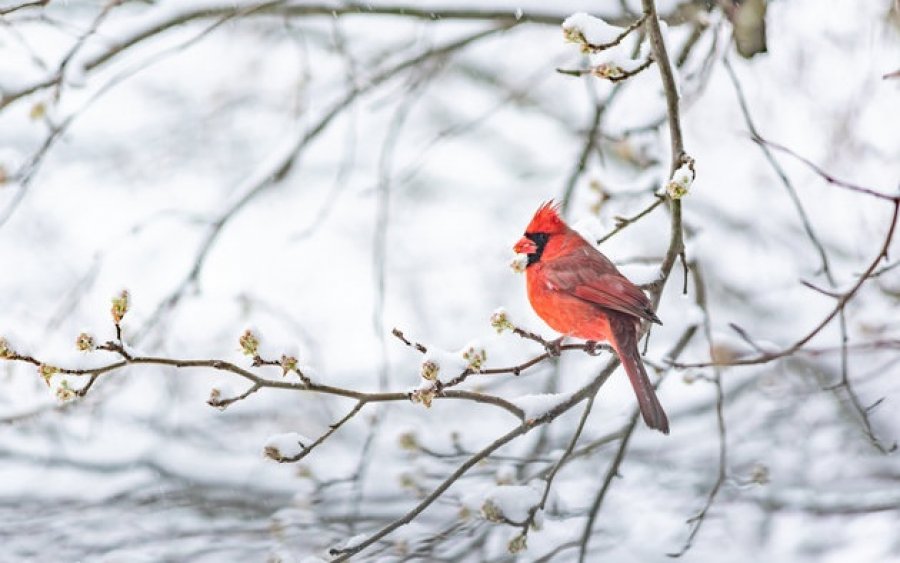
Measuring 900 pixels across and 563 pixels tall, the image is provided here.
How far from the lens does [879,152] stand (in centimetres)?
591

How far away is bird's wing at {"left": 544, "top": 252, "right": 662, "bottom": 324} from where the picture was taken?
311cm

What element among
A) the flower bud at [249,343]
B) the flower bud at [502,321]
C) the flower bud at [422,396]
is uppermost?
the flower bud at [502,321]

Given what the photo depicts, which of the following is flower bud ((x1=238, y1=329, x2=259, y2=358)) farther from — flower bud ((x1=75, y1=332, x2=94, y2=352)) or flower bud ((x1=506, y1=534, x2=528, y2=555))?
flower bud ((x1=506, y1=534, x2=528, y2=555))

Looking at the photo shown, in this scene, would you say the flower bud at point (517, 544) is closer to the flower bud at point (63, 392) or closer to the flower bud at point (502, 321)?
the flower bud at point (502, 321)

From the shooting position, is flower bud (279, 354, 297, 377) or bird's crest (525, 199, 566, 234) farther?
bird's crest (525, 199, 566, 234)

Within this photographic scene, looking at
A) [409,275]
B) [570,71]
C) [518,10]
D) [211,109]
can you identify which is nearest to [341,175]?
[518,10]

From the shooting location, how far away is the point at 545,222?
3.43 meters

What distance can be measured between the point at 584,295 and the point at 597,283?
0.05 metres

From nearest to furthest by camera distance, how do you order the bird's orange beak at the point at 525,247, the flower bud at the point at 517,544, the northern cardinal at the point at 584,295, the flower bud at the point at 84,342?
the flower bud at the point at 84,342 → the flower bud at the point at 517,544 → the northern cardinal at the point at 584,295 → the bird's orange beak at the point at 525,247

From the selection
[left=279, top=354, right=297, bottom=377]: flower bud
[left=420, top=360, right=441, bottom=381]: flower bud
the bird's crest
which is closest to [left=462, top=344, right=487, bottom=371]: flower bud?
[left=420, top=360, right=441, bottom=381]: flower bud

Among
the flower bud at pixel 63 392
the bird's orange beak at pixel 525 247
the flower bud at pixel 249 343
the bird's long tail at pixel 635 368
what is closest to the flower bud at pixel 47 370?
the flower bud at pixel 63 392

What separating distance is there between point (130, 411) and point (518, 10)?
133 inches

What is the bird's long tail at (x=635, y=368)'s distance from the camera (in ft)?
9.66

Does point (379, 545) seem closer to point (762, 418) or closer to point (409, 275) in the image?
point (762, 418)
